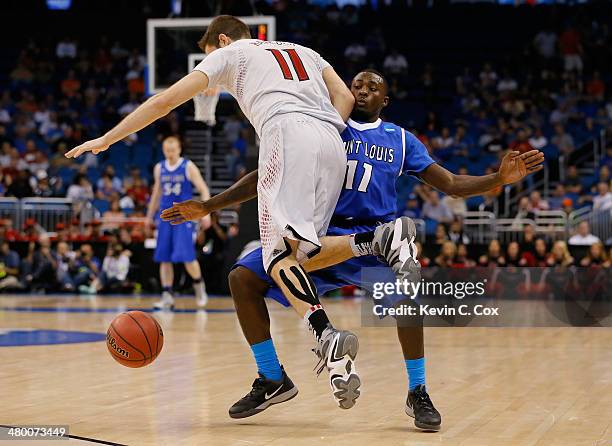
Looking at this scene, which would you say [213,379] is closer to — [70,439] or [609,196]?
Result: [70,439]

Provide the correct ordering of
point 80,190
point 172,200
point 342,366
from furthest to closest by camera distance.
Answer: point 80,190
point 172,200
point 342,366

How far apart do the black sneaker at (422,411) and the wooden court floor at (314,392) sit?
61mm

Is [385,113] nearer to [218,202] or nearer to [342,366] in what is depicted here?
[218,202]

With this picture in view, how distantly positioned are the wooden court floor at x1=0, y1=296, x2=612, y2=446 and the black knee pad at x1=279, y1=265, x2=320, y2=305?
618mm

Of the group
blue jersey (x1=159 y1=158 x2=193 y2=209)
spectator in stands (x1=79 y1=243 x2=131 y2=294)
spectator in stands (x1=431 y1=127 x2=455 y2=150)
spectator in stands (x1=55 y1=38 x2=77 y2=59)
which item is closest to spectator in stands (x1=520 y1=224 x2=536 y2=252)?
blue jersey (x1=159 y1=158 x2=193 y2=209)

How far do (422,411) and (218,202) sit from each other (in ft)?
4.86

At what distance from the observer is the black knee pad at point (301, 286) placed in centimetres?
→ 439

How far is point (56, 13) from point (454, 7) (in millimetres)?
10898

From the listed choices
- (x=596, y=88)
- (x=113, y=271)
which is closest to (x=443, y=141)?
(x=596, y=88)

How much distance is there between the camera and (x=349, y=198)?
A: 16.0 ft

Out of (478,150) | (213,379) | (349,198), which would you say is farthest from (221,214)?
(349,198)

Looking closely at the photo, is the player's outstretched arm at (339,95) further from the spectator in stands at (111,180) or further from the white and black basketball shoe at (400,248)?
the spectator in stands at (111,180)

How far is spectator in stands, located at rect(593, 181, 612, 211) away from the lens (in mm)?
16250

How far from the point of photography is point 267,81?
15.2 ft
